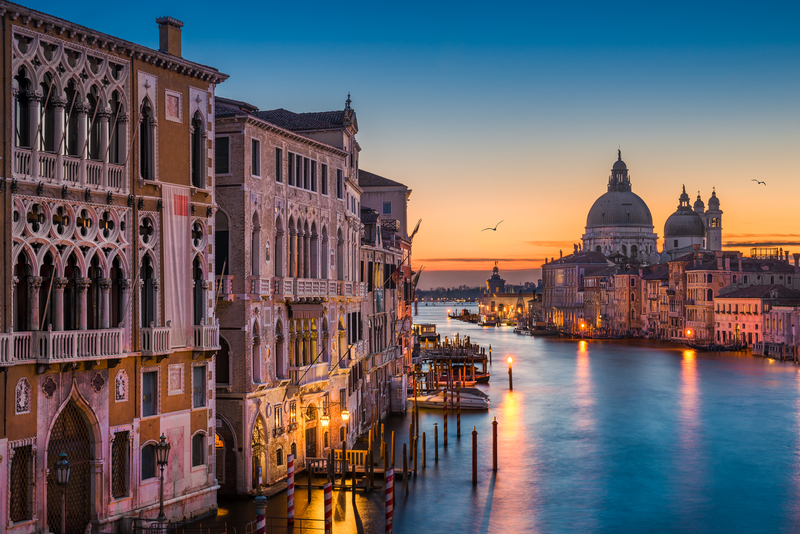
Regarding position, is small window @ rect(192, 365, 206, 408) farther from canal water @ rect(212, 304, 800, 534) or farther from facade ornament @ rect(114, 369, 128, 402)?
canal water @ rect(212, 304, 800, 534)

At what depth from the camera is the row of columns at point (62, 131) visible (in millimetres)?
15461

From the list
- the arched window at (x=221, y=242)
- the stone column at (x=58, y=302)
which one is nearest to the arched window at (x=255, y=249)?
the arched window at (x=221, y=242)

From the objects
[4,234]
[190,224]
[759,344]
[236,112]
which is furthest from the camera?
[759,344]

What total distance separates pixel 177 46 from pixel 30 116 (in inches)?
182

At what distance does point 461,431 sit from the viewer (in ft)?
125

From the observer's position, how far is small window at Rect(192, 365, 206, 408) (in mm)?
19094

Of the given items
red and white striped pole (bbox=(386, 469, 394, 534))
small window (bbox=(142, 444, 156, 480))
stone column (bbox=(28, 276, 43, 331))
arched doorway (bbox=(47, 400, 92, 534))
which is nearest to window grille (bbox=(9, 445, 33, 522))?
arched doorway (bbox=(47, 400, 92, 534))

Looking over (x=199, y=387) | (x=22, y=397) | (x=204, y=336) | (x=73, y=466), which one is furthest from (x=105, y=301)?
(x=199, y=387)

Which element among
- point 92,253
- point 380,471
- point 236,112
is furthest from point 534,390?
point 92,253

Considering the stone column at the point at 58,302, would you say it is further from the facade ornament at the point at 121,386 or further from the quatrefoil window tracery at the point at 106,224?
the facade ornament at the point at 121,386

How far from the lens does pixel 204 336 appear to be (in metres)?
19.0

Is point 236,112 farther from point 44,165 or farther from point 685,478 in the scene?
point 685,478

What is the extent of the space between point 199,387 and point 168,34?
7.69 meters

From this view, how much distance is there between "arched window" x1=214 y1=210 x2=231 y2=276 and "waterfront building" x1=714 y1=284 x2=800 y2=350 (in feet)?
225
